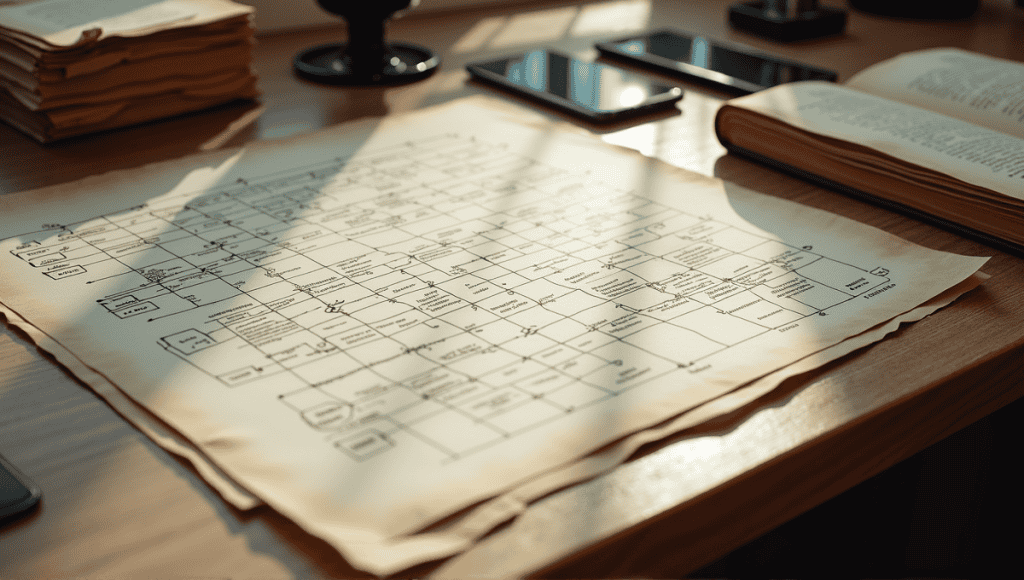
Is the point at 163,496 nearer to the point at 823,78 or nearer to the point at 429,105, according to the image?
the point at 429,105

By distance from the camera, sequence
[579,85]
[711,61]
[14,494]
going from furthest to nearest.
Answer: [711,61] < [579,85] < [14,494]

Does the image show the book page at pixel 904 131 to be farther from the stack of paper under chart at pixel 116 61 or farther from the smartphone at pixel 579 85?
the stack of paper under chart at pixel 116 61

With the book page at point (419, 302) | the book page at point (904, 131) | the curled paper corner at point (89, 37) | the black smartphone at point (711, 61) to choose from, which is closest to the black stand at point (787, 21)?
the black smartphone at point (711, 61)

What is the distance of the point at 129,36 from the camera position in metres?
0.89

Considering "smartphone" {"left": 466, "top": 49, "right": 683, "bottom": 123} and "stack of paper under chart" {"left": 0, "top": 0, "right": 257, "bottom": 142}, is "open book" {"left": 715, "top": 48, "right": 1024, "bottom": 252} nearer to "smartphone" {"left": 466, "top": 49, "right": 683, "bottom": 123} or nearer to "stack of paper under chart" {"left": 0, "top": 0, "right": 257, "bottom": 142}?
"smartphone" {"left": 466, "top": 49, "right": 683, "bottom": 123}

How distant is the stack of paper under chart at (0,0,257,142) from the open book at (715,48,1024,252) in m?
0.59

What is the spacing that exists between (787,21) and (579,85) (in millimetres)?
505

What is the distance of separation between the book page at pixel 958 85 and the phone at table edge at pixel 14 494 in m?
0.94

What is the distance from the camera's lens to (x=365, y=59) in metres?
1.16

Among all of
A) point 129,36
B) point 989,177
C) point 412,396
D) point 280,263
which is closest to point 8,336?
point 280,263

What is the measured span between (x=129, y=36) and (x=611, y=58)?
26.6 inches

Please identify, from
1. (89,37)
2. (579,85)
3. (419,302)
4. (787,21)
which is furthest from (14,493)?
(787,21)

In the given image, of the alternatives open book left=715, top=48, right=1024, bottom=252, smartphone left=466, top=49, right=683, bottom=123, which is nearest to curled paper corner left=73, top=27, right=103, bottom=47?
smartphone left=466, top=49, right=683, bottom=123

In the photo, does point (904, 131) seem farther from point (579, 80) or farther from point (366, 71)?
point (366, 71)
